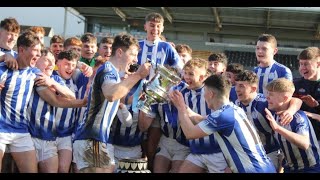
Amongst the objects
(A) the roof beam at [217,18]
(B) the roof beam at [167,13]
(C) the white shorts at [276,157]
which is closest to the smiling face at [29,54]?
(C) the white shorts at [276,157]

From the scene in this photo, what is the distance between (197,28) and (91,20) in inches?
252

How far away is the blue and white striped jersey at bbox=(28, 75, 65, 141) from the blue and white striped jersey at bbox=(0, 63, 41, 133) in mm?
147

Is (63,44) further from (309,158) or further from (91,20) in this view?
(91,20)

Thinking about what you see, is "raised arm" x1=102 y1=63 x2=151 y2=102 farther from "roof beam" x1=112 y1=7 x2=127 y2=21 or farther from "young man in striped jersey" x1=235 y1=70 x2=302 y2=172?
"roof beam" x1=112 y1=7 x2=127 y2=21

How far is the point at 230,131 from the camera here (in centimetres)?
369

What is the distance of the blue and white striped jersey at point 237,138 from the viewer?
3678 mm

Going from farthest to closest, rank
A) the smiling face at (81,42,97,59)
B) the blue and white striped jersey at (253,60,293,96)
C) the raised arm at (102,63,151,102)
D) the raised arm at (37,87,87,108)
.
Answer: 1. the smiling face at (81,42,97,59)
2. the blue and white striped jersey at (253,60,293,96)
3. the raised arm at (37,87,87,108)
4. the raised arm at (102,63,151,102)

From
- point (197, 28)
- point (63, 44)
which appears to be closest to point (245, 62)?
point (197, 28)

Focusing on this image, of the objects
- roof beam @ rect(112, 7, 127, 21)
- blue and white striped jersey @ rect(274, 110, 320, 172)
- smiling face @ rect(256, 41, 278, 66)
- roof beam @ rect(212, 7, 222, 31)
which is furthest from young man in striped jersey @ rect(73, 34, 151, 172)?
roof beam @ rect(112, 7, 127, 21)

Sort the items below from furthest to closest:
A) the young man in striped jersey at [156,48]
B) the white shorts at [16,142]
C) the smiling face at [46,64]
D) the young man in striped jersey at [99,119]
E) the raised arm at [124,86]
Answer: the young man in striped jersey at [156,48]
the smiling face at [46,64]
the white shorts at [16,142]
the young man in striped jersey at [99,119]
the raised arm at [124,86]

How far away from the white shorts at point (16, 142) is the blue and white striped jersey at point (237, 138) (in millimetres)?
1637

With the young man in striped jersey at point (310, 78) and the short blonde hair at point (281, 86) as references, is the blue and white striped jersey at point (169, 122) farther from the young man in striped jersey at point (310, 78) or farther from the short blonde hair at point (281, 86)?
the young man in striped jersey at point (310, 78)

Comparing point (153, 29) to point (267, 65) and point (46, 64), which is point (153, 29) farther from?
→ point (46, 64)

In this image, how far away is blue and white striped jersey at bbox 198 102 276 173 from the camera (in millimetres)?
3678
